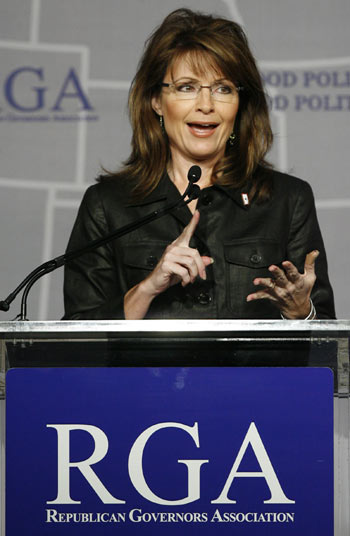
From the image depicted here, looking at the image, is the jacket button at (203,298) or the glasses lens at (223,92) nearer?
the jacket button at (203,298)

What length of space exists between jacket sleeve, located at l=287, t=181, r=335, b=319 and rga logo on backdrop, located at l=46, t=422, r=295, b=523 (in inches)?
38.4

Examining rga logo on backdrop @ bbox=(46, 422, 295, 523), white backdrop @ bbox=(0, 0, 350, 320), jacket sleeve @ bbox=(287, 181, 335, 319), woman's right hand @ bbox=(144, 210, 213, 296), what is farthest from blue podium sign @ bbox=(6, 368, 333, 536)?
white backdrop @ bbox=(0, 0, 350, 320)

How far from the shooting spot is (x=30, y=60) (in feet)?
11.1

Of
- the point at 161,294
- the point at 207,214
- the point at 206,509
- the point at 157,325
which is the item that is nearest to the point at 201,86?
the point at 207,214

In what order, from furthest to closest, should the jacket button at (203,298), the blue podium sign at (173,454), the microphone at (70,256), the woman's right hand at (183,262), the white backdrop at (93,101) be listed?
the white backdrop at (93,101) < the jacket button at (203,298) < the woman's right hand at (183,262) < the microphone at (70,256) < the blue podium sign at (173,454)

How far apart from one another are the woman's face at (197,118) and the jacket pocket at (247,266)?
31 cm

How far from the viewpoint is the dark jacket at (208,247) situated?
2.74m

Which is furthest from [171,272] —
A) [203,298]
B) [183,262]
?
[203,298]

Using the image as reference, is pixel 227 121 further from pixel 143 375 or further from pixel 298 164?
pixel 143 375

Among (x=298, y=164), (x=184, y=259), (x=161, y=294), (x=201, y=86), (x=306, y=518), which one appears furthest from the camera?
(x=298, y=164)

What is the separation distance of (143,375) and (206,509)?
283 mm

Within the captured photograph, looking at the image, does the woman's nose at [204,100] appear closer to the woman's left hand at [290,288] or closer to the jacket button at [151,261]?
the jacket button at [151,261]

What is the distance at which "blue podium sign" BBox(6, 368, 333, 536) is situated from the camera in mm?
1791

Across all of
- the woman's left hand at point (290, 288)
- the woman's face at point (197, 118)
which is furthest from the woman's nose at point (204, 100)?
the woman's left hand at point (290, 288)
